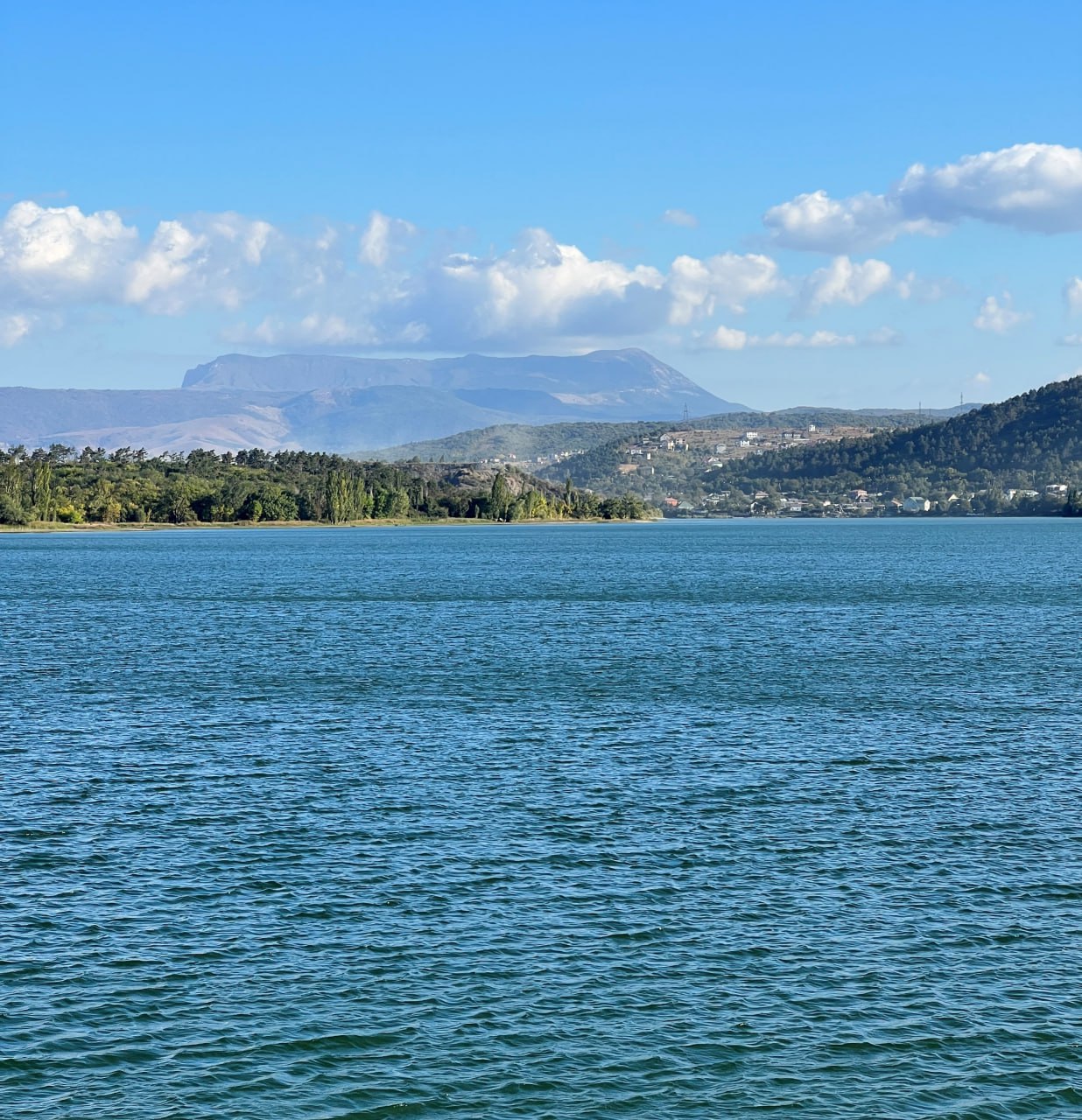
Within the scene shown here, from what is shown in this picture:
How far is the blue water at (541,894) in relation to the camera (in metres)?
21.0

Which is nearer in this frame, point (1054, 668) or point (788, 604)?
point (1054, 668)

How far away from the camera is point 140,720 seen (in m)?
52.5

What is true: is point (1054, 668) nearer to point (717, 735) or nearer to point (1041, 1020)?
point (717, 735)

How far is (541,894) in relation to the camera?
96.8ft

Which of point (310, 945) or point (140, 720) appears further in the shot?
point (140, 720)

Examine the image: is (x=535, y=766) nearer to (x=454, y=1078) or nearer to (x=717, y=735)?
(x=717, y=735)

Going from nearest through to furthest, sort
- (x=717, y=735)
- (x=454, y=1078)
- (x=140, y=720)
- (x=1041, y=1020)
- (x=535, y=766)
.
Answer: (x=454, y=1078), (x=1041, y=1020), (x=535, y=766), (x=717, y=735), (x=140, y=720)

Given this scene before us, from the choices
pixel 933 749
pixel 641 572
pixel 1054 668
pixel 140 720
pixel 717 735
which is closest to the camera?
pixel 933 749

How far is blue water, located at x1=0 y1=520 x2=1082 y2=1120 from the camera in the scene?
826 inches

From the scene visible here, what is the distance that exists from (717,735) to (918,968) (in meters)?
23.8

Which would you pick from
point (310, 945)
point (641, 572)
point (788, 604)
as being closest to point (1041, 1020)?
point (310, 945)

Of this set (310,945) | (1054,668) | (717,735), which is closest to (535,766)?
(717,735)

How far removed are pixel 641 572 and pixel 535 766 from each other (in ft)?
405

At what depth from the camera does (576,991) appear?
79.0ft
